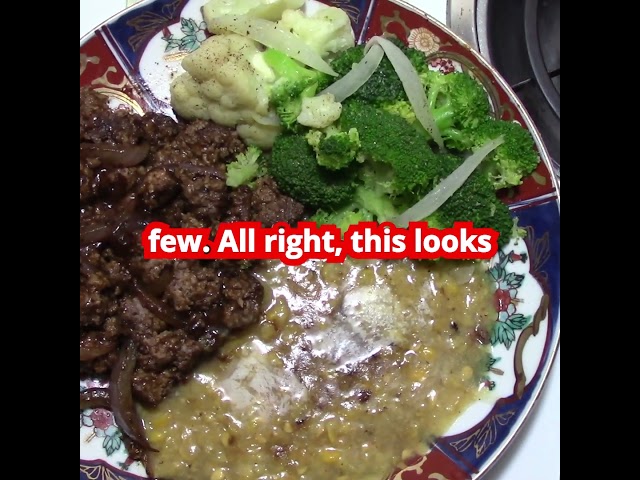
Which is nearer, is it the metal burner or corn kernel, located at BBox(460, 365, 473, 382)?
corn kernel, located at BBox(460, 365, 473, 382)

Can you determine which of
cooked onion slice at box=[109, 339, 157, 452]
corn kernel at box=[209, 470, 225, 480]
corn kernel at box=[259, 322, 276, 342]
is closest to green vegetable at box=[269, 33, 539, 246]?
corn kernel at box=[259, 322, 276, 342]

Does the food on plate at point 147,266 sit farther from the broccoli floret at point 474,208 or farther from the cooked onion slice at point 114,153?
the broccoli floret at point 474,208

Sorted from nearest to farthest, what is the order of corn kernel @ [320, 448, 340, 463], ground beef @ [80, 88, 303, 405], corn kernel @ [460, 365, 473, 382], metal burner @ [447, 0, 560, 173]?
ground beef @ [80, 88, 303, 405], corn kernel @ [320, 448, 340, 463], corn kernel @ [460, 365, 473, 382], metal burner @ [447, 0, 560, 173]

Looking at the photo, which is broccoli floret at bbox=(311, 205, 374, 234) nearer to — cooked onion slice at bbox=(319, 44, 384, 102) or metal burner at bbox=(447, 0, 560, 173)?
cooked onion slice at bbox=(319, 44, 384, 102)

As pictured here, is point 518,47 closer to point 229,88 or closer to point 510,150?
point 510,150

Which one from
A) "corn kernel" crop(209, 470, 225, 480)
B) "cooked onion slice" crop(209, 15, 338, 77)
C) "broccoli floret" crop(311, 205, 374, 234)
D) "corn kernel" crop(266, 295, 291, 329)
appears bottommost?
"corn kernel" crop(209, 470, 225, 480)

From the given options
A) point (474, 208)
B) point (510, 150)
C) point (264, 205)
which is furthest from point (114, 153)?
point (510, 150)

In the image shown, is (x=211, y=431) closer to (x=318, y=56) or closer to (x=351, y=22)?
(x=318, y=56)
